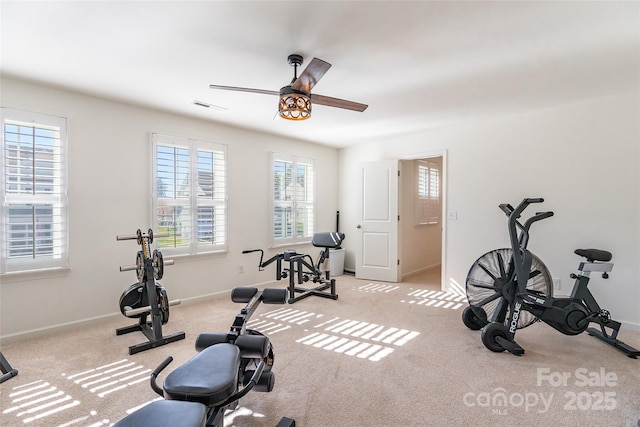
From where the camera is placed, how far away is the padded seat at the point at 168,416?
0.90m

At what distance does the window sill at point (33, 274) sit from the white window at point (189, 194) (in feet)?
3.16

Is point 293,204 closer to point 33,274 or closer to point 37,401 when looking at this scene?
point 33,274

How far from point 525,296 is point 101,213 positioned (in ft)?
14.0

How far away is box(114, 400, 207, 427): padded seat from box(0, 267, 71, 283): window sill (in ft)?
9.78

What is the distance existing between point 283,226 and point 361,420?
3.67 m

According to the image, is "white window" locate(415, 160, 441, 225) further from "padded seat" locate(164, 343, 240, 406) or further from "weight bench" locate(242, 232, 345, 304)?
"padded seat" locate(164, 343, 240, 406)

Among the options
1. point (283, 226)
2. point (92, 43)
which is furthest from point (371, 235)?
point (92, 43)

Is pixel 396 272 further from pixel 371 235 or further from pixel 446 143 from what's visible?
pixel 446 143

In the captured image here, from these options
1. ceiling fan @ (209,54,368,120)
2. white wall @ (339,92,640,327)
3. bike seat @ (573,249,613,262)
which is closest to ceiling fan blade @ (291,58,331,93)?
ceiling fan @ (209,54,368,120)

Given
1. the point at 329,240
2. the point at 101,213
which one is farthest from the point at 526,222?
the point at 101,213

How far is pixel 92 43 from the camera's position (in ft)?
7.52

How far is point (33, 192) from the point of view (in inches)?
118

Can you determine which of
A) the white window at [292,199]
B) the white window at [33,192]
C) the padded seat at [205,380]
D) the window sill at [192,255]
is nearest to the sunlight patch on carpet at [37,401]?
the white window at [33,192]

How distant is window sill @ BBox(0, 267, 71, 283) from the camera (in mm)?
2889
